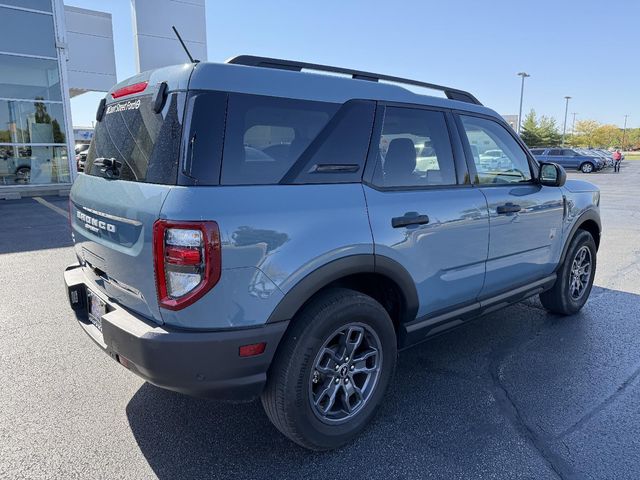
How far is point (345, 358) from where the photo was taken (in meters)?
2.57

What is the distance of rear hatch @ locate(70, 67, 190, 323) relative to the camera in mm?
2121

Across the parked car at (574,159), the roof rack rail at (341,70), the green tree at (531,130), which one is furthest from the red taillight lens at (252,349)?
the green tree at (531,130)

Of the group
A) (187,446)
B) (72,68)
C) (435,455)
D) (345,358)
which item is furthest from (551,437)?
(72,68)

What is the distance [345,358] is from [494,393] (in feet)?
3.98

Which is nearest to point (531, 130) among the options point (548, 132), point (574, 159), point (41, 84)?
point (548, 132)

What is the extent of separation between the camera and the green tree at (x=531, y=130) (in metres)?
62.0

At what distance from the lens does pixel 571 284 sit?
4496 mm

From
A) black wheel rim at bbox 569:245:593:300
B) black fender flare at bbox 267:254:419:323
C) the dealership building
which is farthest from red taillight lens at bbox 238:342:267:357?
the dealership building

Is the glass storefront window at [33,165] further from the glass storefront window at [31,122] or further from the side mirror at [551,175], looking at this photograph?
the side mirror at [551,175]

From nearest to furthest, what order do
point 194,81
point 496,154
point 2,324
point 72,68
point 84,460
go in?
point 194,81 < point 84,460 < point 496,154 < point 2,324 < point 72,68

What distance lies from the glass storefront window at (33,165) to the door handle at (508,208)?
51.7ft

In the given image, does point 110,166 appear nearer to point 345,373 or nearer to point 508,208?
point 345,373

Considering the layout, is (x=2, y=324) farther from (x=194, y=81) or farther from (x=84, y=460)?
(x=194, y=81)

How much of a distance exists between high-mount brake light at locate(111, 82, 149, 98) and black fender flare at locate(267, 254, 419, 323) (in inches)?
53.0
